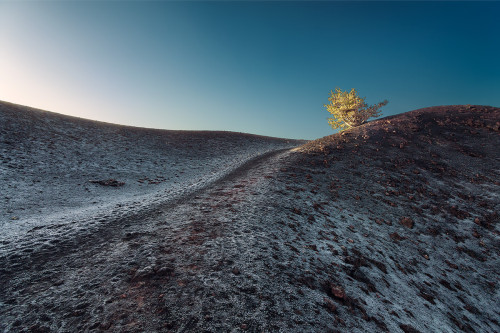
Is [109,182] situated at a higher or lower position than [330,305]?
lower

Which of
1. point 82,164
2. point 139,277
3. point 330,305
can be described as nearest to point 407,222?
point 330,305

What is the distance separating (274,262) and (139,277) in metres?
3.36

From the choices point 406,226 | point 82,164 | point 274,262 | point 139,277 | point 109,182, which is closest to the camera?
point 139,277

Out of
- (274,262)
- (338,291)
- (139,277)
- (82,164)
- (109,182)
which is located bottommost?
(109,182)

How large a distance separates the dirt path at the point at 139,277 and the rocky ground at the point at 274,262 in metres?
0.03

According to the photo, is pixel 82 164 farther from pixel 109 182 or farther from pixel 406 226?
pixel 406 226

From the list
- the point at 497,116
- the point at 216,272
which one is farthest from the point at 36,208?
the point at 497,116

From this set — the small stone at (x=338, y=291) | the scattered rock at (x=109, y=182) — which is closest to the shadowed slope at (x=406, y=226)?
the small stone at (x=338, y=291)

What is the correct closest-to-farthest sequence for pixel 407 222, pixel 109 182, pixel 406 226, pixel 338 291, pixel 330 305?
pixel 330 305, pixel 338 291, pixel 406 226, pixel 407 222, pixel 109 182

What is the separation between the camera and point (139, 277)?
5043mm

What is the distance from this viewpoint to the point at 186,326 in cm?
363

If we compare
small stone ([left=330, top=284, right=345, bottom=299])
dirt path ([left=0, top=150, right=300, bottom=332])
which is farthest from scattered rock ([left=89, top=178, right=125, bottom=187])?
small stone ([left=330, top=284, right=345, bottom=299])

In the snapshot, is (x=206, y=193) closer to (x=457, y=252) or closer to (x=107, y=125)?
(x=457, y=252)

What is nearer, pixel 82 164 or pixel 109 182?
pixel 109 182
